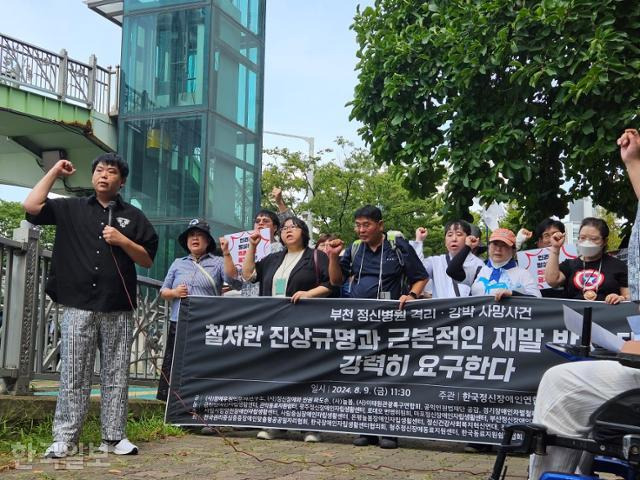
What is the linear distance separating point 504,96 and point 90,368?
8.07 meters

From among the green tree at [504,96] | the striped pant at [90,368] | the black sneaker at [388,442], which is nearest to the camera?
the striped pant at [90,368]

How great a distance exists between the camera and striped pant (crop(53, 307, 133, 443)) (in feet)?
18.5

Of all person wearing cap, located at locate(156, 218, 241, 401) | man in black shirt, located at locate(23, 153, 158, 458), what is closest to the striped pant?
man in black shirt, located at locate(23, 153, 158, 458)

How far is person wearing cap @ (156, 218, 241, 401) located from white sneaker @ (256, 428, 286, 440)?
3.90ft

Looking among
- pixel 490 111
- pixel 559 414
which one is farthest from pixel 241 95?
pixel 559 414

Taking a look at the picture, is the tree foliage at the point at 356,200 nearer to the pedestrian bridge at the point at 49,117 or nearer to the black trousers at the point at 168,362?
the pedestrian bridge at the point at 49,117

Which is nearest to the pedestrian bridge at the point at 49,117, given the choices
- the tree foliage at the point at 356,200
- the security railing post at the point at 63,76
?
the security railing post at the point at 63,76

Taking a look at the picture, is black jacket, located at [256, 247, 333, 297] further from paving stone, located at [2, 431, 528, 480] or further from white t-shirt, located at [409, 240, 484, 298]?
paving stone, located at [2, 431, 528, 480]

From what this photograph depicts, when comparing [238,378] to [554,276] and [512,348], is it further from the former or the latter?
[554,276]

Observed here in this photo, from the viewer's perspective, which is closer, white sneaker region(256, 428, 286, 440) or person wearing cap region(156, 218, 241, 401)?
white sneaker region(256, 428, 286, 440)

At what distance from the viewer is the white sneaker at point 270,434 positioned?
6.88m

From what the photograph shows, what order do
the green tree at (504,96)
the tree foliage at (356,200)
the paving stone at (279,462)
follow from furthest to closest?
the tree foliage at (356,200) < the green tree at (504,96) < the paving stone at (279,462)

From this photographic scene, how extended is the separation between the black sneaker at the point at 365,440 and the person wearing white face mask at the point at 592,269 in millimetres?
2059

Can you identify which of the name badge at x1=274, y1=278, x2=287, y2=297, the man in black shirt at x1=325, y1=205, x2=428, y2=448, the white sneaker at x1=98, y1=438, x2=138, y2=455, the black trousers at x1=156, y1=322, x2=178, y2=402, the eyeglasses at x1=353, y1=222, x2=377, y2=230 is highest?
the eyeglasses at x1=353, y1=222, x2=377, y2=230
